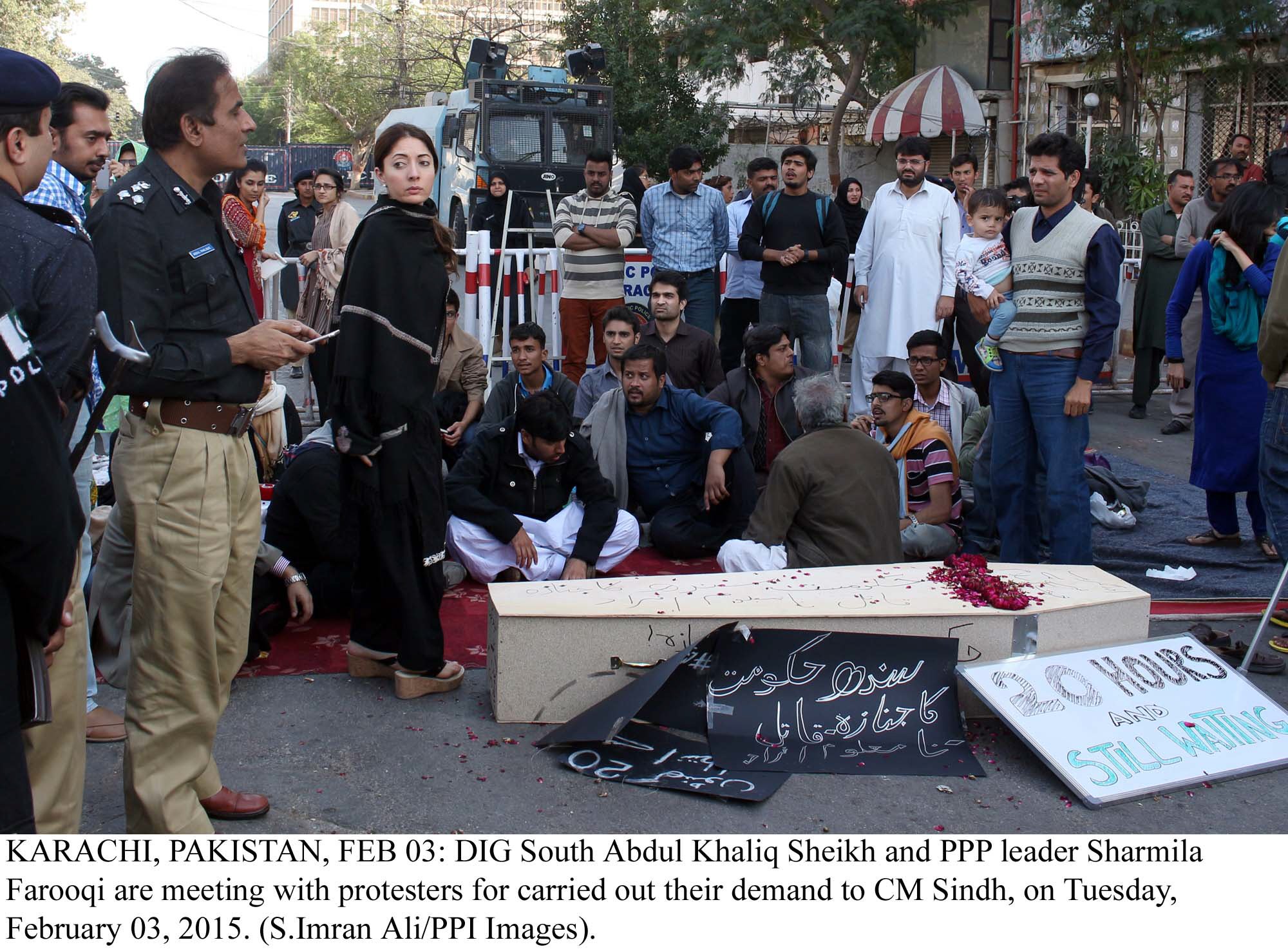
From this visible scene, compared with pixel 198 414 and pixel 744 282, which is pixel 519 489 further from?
pixel 744 282

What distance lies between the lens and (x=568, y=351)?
346 inches

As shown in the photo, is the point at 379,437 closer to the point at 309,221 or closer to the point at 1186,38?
the point at 309,221

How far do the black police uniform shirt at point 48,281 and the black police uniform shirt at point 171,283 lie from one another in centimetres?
56

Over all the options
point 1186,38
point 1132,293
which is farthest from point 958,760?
point 1186,38

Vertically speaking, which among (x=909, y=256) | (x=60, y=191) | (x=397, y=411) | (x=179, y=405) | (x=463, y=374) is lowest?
(x=463, y=374)

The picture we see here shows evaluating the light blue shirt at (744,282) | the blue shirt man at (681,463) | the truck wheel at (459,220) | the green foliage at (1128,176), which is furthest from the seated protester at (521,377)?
the green foliage at (1128,176)

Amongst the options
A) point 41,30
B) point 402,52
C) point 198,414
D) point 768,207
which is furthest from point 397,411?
point 41,30

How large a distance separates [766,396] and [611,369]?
2.92 feet

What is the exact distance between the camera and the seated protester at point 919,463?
6098 millimetres

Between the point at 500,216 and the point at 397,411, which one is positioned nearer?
the point at 397,411

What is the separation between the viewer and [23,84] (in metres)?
2.19

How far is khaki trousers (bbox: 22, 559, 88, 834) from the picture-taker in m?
2.47

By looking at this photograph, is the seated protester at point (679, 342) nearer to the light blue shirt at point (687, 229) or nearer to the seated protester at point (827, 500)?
the light blue shirt at point (687, 229)

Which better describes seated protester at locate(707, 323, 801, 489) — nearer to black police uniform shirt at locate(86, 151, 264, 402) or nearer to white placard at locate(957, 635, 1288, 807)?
white placard at locate(957, 635, 1288, 807)
